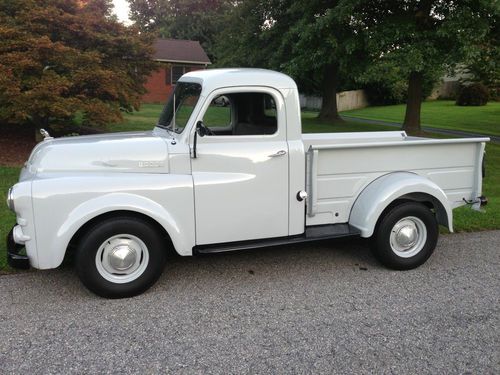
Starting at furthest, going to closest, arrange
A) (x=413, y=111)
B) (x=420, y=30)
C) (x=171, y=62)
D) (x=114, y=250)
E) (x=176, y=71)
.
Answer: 1. (x=176, y=71)
2. (x=171, y=62)
3. (x=413, y=111)
4. (x=420, y=30)
5. (x=114, y=250)

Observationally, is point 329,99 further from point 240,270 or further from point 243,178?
point 243,178

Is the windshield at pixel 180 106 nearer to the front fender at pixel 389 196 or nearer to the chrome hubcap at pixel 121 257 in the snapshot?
the chrome hubcap at pixel 121 257

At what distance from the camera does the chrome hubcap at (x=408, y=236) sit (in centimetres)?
510

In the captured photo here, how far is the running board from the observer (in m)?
4.58

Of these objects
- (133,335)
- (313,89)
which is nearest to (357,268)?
(133,335)

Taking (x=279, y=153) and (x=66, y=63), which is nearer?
(x=279, y=153)

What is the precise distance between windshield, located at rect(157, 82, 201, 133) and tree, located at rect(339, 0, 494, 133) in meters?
9.00

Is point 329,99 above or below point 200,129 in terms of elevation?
below

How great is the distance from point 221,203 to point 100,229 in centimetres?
109

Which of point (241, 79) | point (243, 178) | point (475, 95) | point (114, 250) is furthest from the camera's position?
point (475, 95)

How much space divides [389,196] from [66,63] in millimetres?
7594

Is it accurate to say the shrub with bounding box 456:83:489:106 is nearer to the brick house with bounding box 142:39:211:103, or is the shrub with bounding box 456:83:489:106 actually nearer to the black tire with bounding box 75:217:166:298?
the brick house with bounding box 142:39:211:103

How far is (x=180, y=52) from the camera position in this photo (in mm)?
36250

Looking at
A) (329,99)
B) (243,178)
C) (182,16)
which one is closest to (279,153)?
(243,178)
